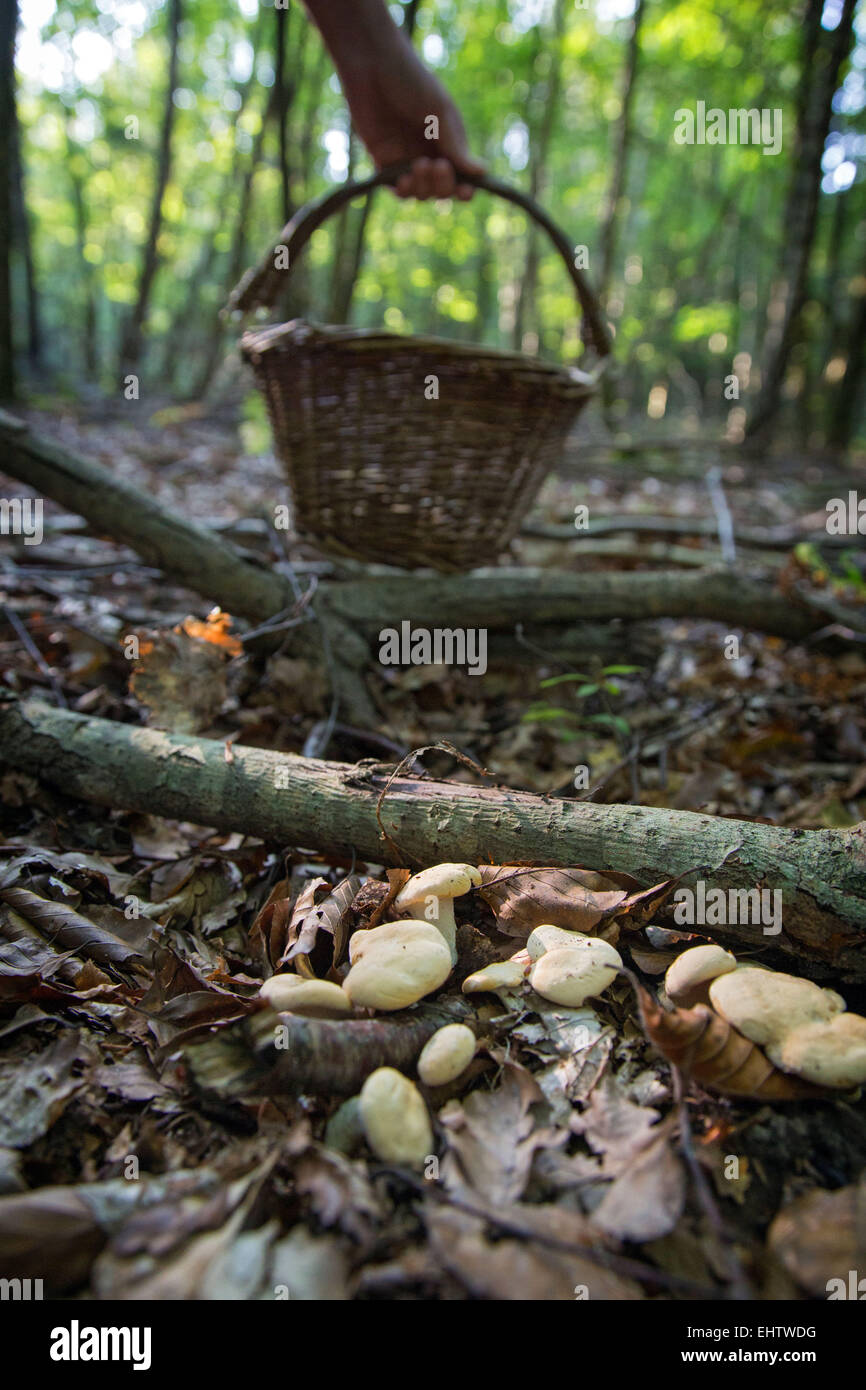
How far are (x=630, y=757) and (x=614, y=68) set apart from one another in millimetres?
16849

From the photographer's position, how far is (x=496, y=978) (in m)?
1.36

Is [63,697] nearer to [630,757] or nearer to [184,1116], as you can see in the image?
[184,1116]

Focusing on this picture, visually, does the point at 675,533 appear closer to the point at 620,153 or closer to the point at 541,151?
the point at 620,153

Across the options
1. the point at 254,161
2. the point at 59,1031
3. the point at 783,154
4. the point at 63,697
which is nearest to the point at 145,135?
the point at 254,161

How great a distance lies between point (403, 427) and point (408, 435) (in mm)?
30

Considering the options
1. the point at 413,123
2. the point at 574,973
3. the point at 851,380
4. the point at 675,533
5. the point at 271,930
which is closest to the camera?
the point at 574,973

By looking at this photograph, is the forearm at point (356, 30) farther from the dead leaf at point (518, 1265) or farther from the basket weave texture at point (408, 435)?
the dead leaf at point (518, 1265)

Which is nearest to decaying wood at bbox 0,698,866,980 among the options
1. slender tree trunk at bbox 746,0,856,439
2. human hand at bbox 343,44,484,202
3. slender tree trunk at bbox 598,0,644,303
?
human hand at bbox 343,44,484,202

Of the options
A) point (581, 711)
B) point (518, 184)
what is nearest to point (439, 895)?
point (581, 711)

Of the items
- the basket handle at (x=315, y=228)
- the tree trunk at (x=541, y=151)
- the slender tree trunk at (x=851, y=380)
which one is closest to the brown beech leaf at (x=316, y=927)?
the basket handle at (x=315, y=228)

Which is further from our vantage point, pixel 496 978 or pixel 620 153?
pixel 620 153

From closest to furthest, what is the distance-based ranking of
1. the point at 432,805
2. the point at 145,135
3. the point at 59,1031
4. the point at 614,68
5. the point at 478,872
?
the point at 59,1031
the point at 478,872
the point at 432,805
the point at 614,68
the point at 145,135

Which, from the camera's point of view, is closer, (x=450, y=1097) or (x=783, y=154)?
(x=450, y=1097)
